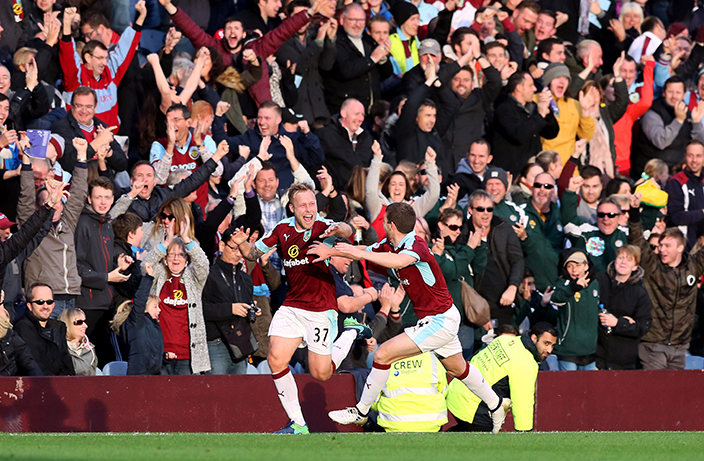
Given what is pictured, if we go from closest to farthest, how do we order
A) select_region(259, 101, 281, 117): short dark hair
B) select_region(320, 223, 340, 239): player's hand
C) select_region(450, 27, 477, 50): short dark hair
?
select_region(320, 223, 340, 239): player's hand, select_region(259, 101, 281, 117): short dark hair, select_region(450, 27, 477, 50): short dark hair

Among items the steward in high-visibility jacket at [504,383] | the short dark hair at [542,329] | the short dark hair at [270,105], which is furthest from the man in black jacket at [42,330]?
the short dark hair at [542,329]

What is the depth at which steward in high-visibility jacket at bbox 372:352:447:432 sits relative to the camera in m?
9.77

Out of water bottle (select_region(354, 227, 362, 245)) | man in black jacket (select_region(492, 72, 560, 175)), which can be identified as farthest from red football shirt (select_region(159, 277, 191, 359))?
man in black jacket (select_region(492, 72, 560, 175))

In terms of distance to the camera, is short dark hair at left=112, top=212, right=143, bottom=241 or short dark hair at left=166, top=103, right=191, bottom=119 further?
short dark hair at left=166, top=103, right=191, bottom=119

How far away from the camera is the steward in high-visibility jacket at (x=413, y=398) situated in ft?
32.1

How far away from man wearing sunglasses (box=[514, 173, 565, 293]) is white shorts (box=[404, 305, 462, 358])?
128 inches

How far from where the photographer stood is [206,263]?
1091cm

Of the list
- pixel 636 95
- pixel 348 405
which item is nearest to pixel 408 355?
pixel 348 405

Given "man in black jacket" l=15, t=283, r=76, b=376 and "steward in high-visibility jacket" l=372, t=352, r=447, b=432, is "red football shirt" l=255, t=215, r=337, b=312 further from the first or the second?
"man in black jacket" l=15, t=283, r=76, b=376

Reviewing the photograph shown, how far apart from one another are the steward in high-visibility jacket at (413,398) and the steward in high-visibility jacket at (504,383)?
0.36 metres

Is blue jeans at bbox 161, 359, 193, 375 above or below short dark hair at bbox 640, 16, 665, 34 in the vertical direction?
below

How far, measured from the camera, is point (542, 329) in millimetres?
11141

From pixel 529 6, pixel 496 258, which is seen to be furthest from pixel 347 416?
pixel 529 6

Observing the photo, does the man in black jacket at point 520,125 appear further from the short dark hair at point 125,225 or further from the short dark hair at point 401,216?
the short dark hair at point 125,225
